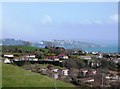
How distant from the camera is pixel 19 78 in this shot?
4.93m

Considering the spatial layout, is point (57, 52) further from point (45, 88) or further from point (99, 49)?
point (45, 88)

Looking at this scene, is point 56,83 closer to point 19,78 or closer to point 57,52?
point 19,78

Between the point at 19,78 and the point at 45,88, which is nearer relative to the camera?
the point at 45,88

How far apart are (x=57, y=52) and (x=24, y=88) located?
11.7 m

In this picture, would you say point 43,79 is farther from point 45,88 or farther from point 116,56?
point 116,56

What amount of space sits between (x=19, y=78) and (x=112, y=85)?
1733 mm

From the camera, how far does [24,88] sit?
4.51 m

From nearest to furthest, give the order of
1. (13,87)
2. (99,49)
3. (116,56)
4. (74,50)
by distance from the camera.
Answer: (13,87)
(116,56)
(99,49)
(74,50)

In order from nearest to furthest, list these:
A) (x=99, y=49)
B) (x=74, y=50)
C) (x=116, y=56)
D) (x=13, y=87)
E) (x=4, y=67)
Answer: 1. (x=13, y=87)
2. (x=4, y=67)
3. (x=116, y=56)
4. (x=99, y=49)
5. (x=74, y=50)

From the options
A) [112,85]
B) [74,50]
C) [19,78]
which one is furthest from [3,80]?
[74,50]

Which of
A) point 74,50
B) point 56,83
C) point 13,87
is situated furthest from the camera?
point 74,50

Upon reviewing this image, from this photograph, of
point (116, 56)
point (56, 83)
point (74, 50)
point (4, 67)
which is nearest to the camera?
point (56, 83)

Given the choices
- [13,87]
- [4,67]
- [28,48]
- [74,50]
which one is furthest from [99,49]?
[13,87]

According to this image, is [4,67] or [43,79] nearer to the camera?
[43,79]
